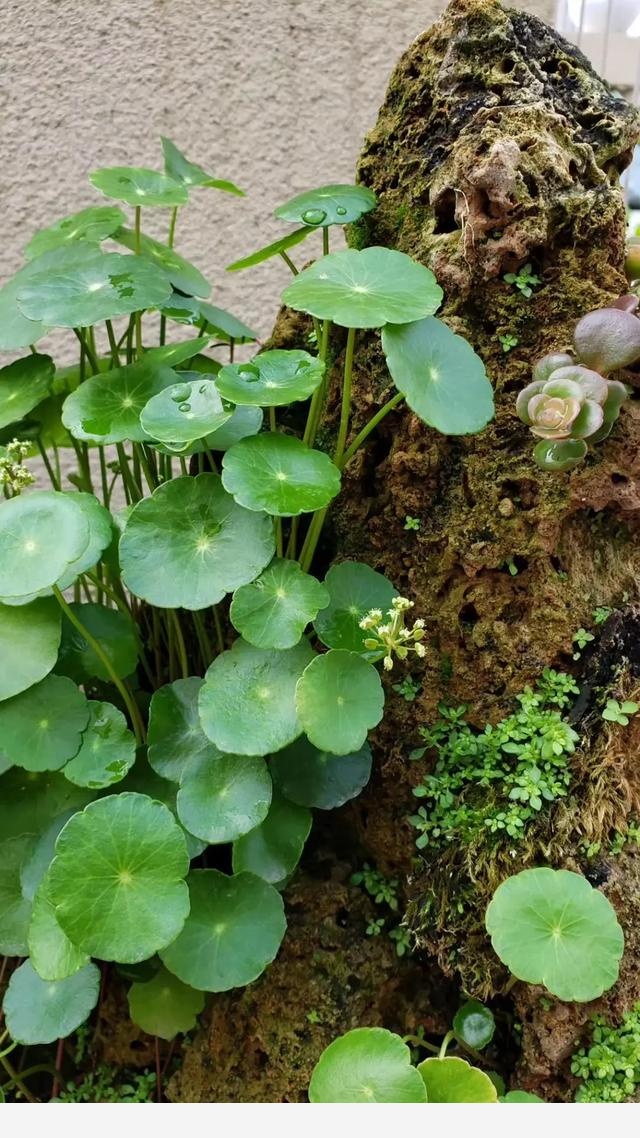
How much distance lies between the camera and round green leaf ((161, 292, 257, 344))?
1245 mm

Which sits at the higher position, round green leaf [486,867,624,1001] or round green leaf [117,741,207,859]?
round green leaf [486,867,624,1001]

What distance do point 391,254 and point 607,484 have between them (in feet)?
1.26

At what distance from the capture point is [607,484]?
1028mm

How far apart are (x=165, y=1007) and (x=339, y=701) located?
482mm

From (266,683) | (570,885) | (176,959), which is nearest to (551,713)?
(570,885)

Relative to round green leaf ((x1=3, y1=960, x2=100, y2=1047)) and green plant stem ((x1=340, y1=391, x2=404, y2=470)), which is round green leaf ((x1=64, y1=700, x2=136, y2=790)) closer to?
round green leaf ((x1=3, y1=960, x2=100, y2=1047))

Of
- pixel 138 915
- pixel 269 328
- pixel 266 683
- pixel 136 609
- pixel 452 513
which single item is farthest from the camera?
pixel 269 328

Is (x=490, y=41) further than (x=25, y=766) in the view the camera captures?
Yes

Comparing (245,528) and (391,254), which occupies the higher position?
(391,254)

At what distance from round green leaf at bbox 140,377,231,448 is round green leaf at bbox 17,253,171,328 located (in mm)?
134

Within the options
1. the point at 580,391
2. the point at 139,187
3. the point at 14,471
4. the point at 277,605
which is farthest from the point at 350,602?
the point at 139,187

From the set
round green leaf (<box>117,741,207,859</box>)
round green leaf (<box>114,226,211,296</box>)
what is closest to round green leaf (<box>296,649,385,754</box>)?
round green leaf (<box>117,741,207,859</box>)

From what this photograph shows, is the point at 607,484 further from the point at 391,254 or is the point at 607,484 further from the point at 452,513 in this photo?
the point at 391,254
